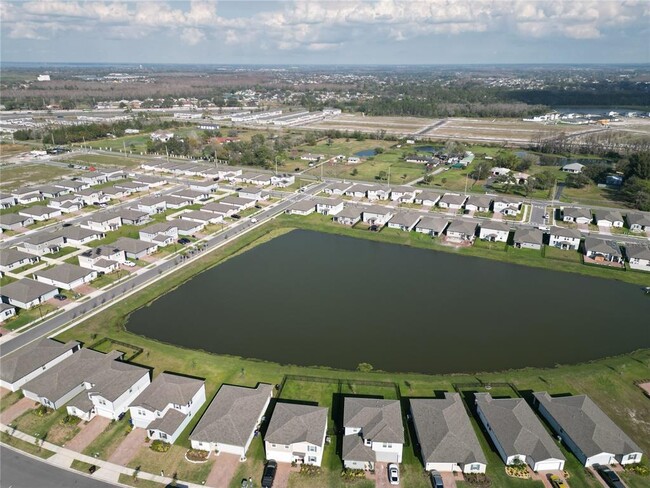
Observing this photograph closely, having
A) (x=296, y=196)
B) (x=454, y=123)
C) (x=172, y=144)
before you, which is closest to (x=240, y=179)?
(x=296, y=196)

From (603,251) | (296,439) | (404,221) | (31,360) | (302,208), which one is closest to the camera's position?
(296,439)

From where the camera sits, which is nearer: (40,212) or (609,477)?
(609,477)

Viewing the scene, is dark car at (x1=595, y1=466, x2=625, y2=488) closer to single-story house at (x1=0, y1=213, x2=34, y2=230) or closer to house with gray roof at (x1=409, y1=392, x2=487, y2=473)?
house with gray roof at (x1=409, y1=392, x2=487, y2=473)

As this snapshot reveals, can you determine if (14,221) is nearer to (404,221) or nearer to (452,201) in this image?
(404,221)

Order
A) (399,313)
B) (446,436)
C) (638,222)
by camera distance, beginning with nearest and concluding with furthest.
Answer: (446,436)
(399,313)
(638,222)

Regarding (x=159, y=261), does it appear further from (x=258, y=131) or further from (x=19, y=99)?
(x=19, y=99)

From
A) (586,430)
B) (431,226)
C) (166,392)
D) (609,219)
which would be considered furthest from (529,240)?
(166,392)
